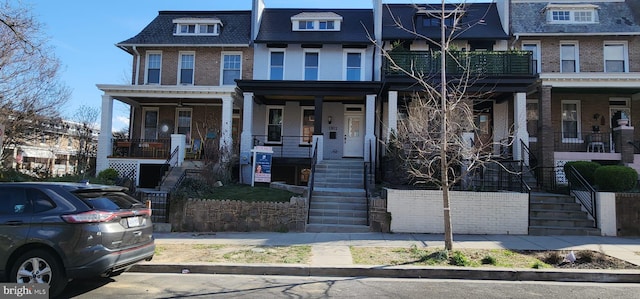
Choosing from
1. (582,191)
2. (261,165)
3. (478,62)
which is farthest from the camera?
(478,62)

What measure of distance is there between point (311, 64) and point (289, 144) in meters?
4.00

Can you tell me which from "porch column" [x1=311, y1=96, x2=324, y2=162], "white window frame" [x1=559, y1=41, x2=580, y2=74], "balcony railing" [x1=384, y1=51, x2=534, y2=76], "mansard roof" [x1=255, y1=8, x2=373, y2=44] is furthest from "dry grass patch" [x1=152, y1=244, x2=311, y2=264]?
"white window frame" [x1=559, y1=41, x2=580, y2=74]

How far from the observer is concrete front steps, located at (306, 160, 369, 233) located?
11.3 m

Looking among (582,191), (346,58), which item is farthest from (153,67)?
(582,191)

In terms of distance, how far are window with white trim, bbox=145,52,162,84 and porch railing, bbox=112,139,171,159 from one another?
10.9 ft

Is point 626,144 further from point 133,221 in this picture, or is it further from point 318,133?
point 133,221

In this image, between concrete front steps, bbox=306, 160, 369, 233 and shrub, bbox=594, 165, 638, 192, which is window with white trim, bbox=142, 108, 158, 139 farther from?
shrub, bbox=594, 165, 638, 192

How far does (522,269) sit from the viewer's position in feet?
23.3

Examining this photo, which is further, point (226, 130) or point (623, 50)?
point (623, 50)

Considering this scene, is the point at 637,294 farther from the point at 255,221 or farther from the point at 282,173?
the point at 282,173

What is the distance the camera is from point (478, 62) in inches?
626

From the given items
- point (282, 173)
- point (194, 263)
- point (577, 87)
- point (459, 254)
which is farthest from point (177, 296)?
point (577, 87)

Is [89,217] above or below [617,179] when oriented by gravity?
below

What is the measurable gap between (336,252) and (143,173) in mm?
12855
